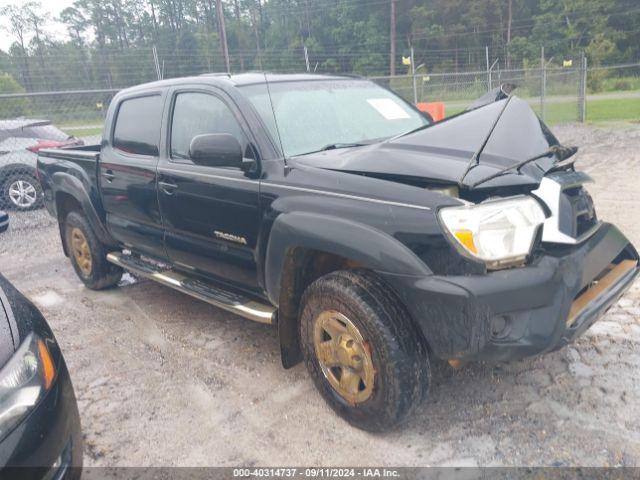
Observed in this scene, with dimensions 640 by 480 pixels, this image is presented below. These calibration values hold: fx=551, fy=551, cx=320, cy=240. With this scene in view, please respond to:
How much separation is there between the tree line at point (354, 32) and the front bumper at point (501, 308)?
3559 centimetres

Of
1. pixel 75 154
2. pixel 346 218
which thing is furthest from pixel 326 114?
pixel 75 154

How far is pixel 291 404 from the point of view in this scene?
317 cm

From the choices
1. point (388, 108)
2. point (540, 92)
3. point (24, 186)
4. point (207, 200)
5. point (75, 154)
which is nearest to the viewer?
point (207, 200)

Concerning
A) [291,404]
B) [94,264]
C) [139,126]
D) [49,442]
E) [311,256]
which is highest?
[139,126]

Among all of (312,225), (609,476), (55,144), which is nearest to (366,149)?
(312,225)

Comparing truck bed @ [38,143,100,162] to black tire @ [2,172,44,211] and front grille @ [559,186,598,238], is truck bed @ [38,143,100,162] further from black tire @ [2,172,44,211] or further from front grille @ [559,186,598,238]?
black tire @ [2,172,44,211]

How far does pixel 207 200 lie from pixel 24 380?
64.8 inches

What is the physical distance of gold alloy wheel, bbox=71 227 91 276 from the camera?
527 cm

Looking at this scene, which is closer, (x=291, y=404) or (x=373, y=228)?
(x=373, y=228)

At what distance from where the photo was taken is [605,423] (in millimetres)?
2756

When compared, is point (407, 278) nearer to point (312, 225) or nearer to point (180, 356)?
point (312, 225)

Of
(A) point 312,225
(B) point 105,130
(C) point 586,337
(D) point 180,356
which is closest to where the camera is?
(A) point 312,225

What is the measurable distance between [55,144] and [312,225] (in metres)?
8.18

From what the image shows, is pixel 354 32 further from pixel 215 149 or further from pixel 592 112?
pixel 215 149
